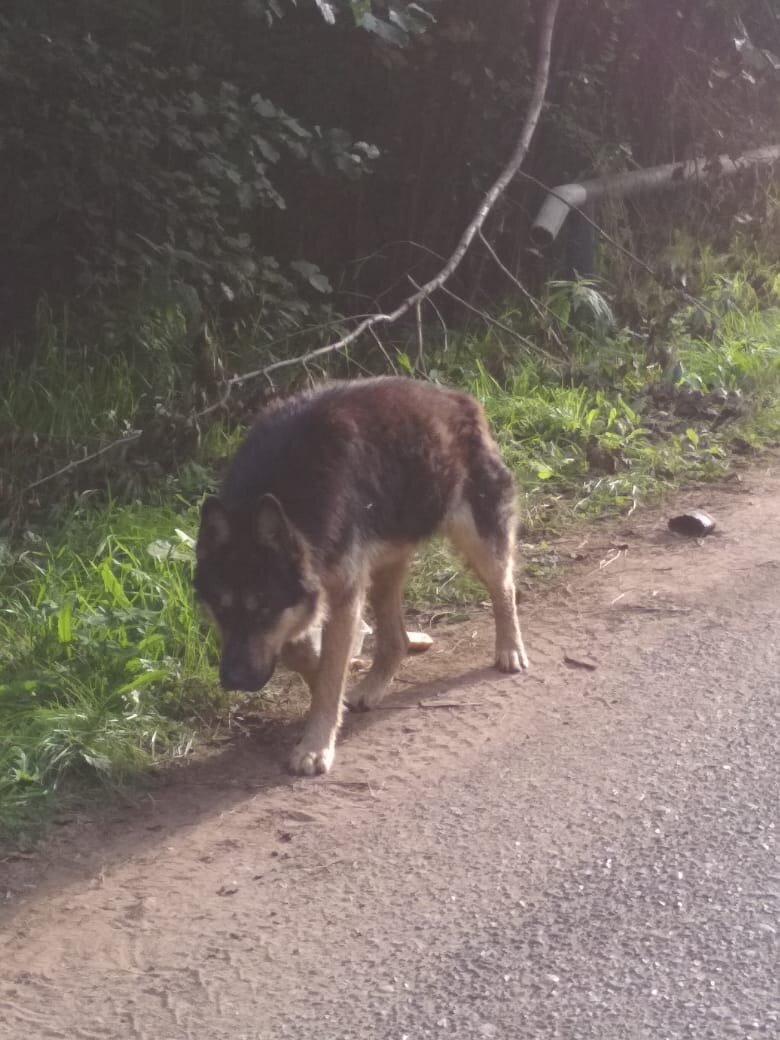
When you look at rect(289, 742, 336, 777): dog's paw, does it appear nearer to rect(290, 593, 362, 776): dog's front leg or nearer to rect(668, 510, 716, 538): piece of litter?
rect(290, 593, 362, 776): dog's front leg

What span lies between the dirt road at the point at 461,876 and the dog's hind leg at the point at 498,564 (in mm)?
126

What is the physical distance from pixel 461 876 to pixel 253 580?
4.22 ft

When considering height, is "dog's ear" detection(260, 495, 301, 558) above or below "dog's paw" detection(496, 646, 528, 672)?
above

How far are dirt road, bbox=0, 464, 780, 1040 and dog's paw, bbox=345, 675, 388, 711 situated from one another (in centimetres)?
9

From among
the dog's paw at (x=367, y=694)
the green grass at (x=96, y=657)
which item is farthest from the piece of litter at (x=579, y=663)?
the green grass at (x=96, y=657)

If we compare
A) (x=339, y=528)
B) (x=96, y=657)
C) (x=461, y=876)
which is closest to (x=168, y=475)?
(x=96, y=657)

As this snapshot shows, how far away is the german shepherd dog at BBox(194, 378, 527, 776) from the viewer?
4566 mm

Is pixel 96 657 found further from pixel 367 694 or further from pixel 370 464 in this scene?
pixel 370 464

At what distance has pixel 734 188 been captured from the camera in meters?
11.6

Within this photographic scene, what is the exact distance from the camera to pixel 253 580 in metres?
4.55

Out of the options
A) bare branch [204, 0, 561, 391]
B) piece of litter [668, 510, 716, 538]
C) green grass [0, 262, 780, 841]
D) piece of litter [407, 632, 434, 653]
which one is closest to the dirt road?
piece of litter [407, 632, 434, 653]

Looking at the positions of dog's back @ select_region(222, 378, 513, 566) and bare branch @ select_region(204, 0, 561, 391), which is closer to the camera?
dog's back @ select_region(222, 378, 513, 566)

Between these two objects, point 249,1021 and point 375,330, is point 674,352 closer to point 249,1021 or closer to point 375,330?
point 375,330

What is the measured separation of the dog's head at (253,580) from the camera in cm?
454
